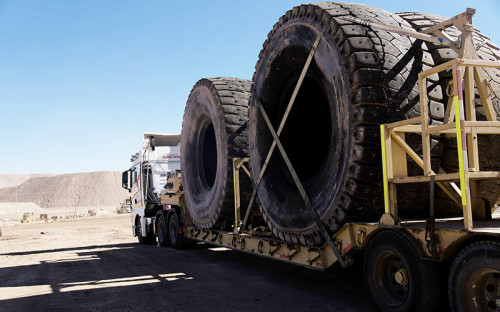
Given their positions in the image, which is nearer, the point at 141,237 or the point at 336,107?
the point at 336,107

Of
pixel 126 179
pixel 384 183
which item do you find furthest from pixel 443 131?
pixel 126 179

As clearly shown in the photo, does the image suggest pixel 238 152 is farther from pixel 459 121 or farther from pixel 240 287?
pixel 459 121

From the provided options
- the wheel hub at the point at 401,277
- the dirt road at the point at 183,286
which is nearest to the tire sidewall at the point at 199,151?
the dirt road at the point at 183,286

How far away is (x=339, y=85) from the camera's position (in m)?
4.62

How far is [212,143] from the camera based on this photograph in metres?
10.2

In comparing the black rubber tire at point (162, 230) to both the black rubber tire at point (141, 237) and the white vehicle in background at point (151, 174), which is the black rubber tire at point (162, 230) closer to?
the white vehicle in background at point (151, 174)

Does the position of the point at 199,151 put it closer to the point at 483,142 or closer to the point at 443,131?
the point at 483,142

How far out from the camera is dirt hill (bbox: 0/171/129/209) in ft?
385

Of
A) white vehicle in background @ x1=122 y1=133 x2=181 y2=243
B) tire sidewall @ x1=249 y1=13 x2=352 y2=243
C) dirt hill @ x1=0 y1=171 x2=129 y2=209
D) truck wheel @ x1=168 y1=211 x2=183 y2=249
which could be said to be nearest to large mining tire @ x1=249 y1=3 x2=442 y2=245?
tire sidewall @ x1=249 y1=13 x2=352 y2=243

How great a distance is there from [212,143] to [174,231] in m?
3.32

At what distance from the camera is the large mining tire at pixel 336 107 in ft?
14.0

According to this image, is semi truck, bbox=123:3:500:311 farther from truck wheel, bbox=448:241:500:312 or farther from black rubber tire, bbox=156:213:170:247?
black rubber tire, bbox=156:213:170:247

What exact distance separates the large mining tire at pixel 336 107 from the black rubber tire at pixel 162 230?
23.4ft

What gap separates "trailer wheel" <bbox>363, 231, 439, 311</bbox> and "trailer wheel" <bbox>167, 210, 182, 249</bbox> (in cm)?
802
